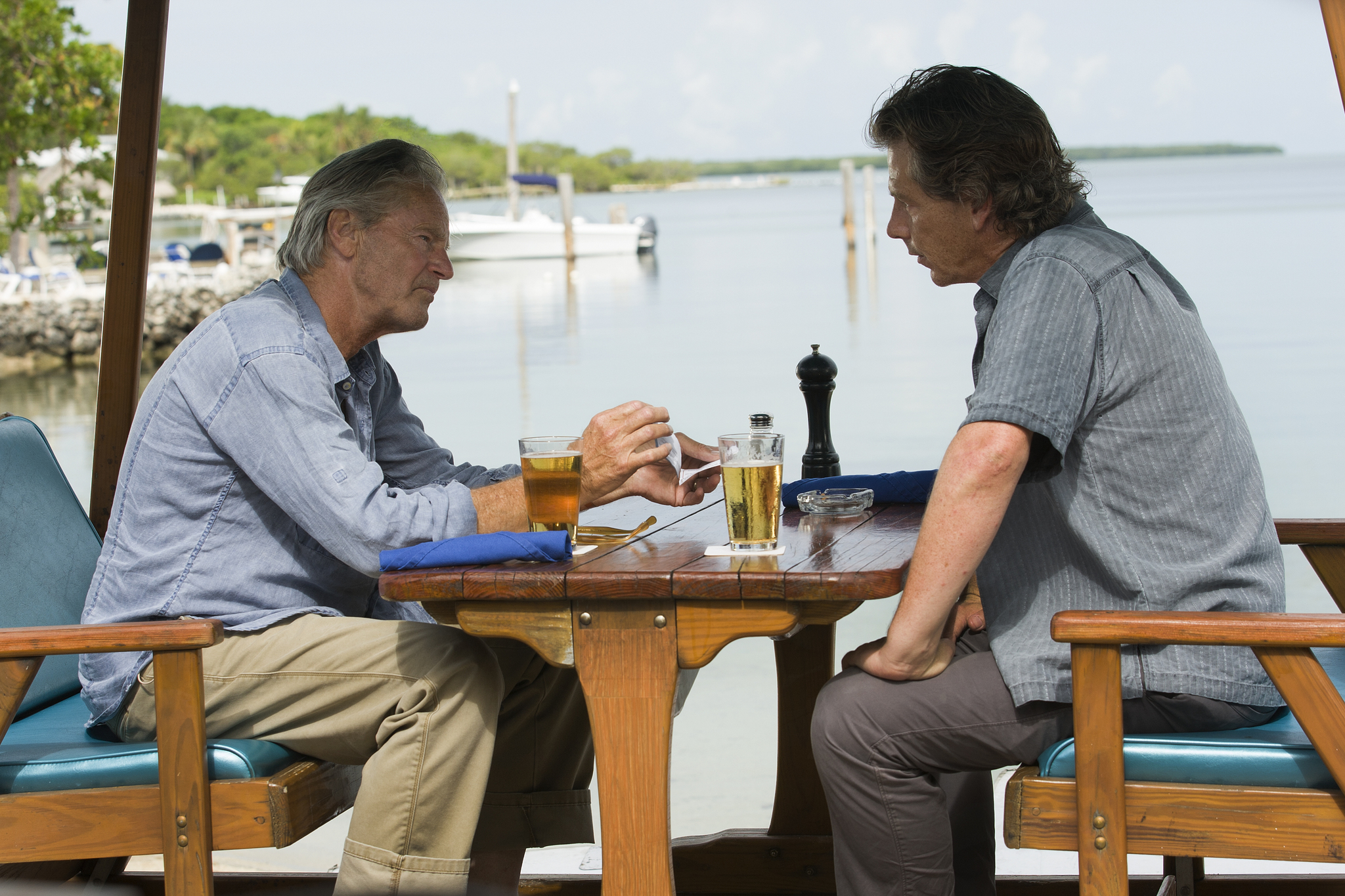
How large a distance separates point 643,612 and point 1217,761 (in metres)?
0.78

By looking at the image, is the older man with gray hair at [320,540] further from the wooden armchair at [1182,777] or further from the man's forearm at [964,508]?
the wooden armchair at [1182,777]

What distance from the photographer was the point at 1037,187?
6.50ft

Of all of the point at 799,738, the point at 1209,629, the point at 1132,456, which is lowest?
the point at 799,738

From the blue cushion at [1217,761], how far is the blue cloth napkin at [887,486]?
72cm

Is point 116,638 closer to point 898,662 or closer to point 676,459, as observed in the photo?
point 676,459

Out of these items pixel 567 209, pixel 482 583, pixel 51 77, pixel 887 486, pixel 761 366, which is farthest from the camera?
pixel 567 209

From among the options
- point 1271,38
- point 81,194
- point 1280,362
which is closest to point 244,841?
point 1280,362

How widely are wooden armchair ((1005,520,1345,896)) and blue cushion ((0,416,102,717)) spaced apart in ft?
5.65

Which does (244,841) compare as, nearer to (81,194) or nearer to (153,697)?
(153,697)

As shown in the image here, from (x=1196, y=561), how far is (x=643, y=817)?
843 mm

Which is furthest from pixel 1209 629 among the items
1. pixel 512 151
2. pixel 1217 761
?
pixel 512 151

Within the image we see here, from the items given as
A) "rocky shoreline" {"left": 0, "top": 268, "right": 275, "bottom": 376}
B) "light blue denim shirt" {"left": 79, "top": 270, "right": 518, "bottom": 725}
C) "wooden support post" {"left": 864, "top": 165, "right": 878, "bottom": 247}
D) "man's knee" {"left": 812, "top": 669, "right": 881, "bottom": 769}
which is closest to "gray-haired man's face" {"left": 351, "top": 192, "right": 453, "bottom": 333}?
"light blue denim shirt" {"left": 79, "top": 270, "right": 518, "bottom": 725}

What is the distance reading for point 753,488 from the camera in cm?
188

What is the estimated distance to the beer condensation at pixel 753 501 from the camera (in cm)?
188
